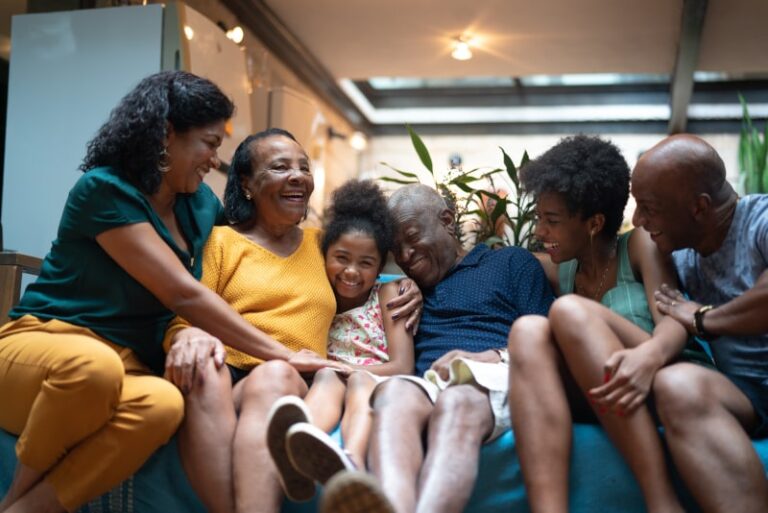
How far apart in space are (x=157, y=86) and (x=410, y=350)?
0.90 metres

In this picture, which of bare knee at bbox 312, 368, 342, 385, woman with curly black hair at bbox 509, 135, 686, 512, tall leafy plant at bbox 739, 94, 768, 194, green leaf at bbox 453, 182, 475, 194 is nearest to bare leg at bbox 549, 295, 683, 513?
woman with curly black hair at bbox 509, 135, 686, 512

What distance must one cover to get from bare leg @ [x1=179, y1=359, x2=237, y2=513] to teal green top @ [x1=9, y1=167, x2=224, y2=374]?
0.80 feet

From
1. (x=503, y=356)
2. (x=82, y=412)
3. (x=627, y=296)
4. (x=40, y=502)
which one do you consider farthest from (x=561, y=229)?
(x=40, y=502)

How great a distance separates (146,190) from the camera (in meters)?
1.95

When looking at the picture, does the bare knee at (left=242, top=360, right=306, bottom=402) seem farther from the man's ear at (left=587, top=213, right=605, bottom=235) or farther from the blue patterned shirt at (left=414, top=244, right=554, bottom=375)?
the man's ear at (left=587, top=213, right=605, bottom=235)

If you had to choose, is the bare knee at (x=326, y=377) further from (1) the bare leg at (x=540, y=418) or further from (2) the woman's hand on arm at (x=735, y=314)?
(2) the woman's hand on arm at (x=735, y=314)

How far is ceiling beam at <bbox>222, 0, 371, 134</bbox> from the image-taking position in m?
4.97

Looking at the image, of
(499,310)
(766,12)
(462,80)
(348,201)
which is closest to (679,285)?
(499,310)

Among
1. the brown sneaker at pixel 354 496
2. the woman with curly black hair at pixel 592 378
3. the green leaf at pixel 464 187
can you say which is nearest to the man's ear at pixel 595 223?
the woman with curly black hair at pixel 592 378

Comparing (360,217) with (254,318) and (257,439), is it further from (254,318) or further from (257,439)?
(257,439)

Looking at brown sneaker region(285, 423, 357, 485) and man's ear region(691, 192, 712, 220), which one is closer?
brown sneaker region(285, 423, 357, 485)

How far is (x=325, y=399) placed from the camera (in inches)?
73.8

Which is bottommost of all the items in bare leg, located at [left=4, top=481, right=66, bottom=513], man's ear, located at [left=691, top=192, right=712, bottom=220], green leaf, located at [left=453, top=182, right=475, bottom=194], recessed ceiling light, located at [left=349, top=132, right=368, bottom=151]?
bare leg, located at [left=4, top=481, right=66, bottom=513]

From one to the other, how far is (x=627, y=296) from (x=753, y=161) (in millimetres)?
3897
